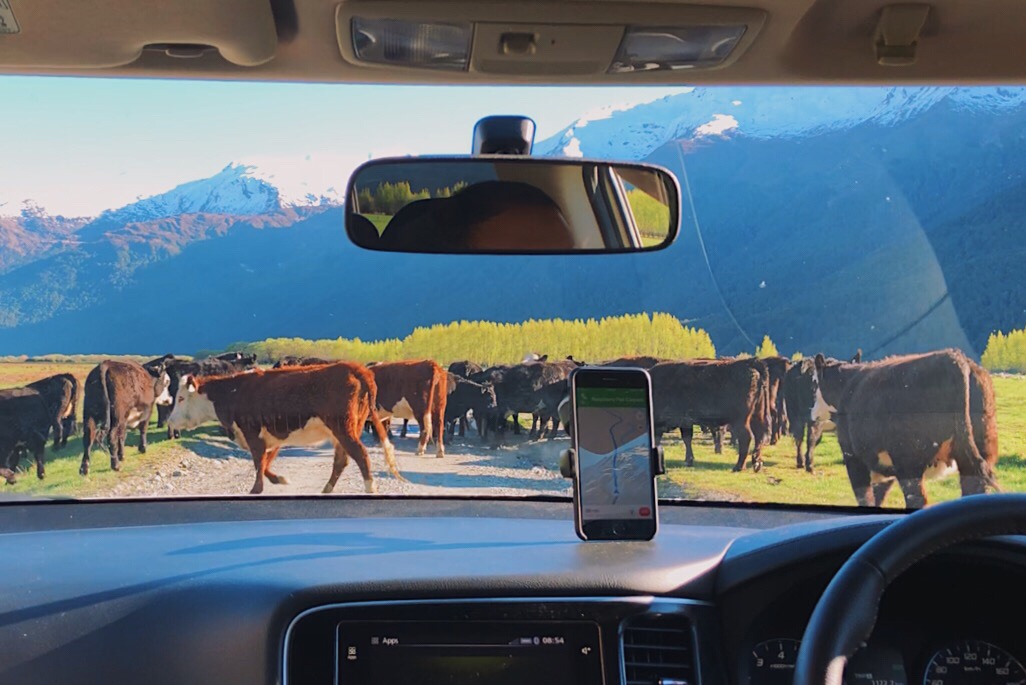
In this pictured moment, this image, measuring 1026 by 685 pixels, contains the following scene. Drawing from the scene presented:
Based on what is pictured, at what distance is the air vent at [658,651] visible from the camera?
2820 millimetres

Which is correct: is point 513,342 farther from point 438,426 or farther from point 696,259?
point 696,259

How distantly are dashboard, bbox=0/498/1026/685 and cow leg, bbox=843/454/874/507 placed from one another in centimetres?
97

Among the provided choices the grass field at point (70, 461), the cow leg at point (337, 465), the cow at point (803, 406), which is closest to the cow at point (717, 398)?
the cow at point (803, 406)

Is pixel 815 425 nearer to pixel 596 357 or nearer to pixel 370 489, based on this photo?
pixel 596 357

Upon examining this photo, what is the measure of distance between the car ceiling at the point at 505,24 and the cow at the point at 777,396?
150 centimetres

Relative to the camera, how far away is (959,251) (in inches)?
177

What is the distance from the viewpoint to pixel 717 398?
4332 mm

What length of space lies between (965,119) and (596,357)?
1.73 m

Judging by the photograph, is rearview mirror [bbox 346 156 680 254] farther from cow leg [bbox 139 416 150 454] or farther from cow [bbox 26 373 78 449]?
cow [bbox 26 373 78 449]

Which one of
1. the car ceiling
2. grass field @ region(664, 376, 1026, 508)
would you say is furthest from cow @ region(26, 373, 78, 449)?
grass field @ region(664, 376, 1026, 508)

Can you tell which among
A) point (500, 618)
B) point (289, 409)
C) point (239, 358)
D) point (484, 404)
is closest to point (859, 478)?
point (484, 404)

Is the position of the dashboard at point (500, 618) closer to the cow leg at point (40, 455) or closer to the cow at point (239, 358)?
the cow leg at point (40, 455)

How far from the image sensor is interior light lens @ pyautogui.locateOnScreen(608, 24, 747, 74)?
2852 mm

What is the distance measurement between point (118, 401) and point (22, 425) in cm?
36
